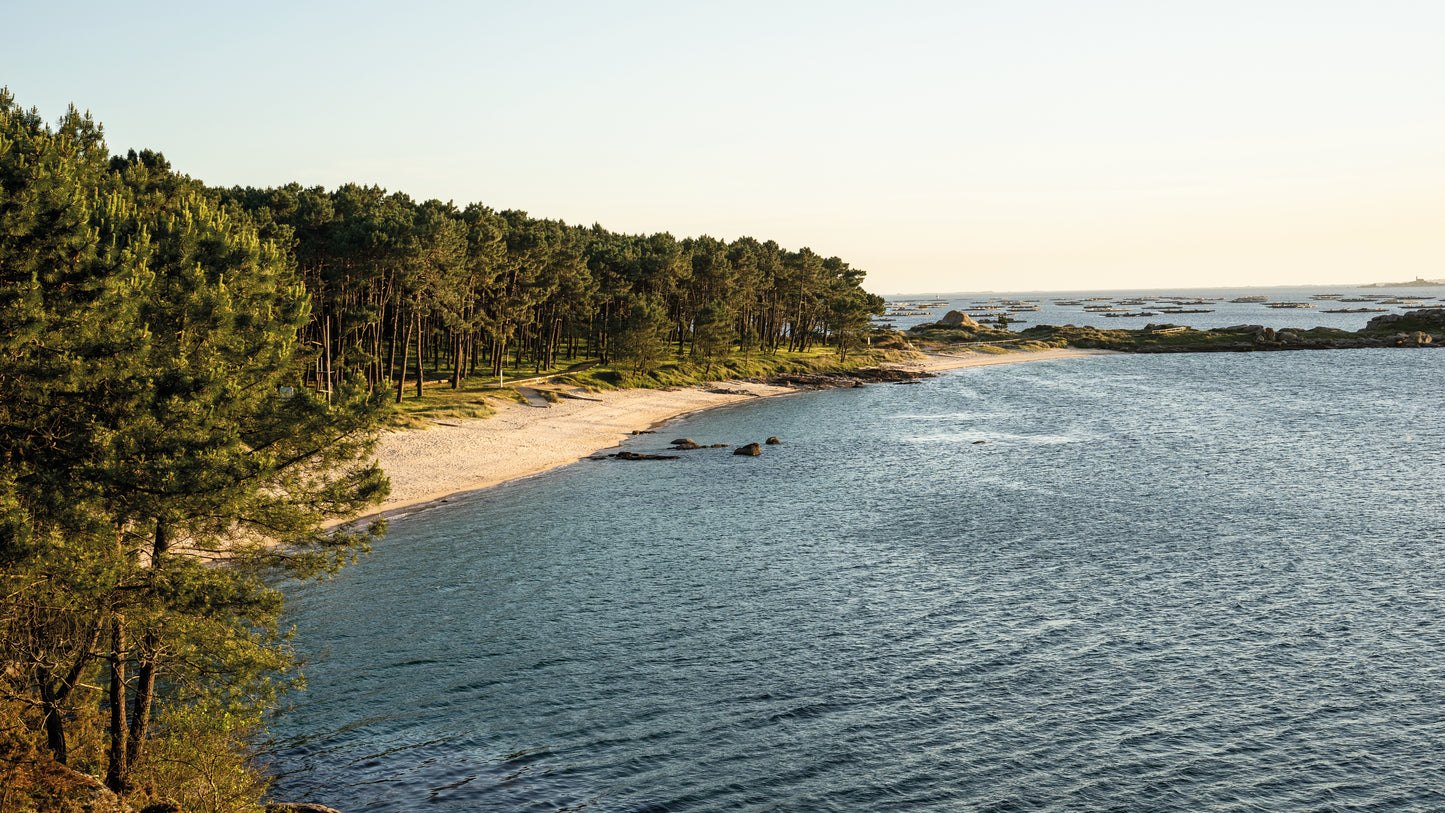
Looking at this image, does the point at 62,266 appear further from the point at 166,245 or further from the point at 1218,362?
the point at 1218,362

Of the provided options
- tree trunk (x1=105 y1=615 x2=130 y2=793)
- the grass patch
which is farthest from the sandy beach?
tree trunk (x1=105 y1=615 x2=130 y2=793)

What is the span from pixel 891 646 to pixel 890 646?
2.1 inches

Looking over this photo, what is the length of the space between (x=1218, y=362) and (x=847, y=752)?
197 metres

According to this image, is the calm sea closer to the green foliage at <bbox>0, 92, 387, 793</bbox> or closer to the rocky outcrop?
the green foliage at <bbox>0, 92, 387, 793</bbox>

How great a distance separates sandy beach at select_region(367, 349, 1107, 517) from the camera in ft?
247

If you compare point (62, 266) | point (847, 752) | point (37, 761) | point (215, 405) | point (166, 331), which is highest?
point (62, 266)

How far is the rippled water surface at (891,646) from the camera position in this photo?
29.9m

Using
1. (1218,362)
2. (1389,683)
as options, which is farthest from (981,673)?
(1218,362)

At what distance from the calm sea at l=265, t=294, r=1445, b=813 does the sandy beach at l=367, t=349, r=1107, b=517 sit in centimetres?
540

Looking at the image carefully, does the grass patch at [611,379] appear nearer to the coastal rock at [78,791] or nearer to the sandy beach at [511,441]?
the sandy beach at [511,441]

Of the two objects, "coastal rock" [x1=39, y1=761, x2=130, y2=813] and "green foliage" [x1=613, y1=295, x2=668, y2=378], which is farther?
"green foliage" [x1=613, y1=295, x2=668, y2=378]

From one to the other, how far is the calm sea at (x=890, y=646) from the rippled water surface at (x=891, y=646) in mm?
163

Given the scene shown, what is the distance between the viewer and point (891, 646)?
41688 millimetres

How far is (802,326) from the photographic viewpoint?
648 feet
